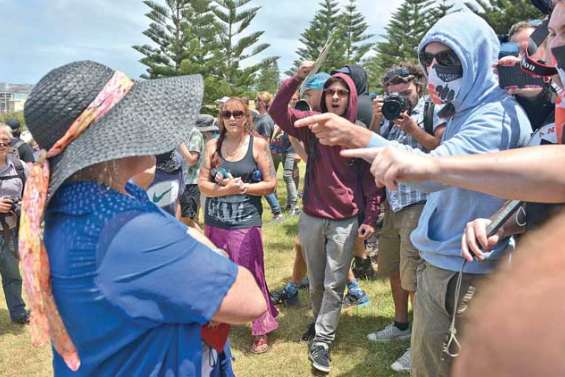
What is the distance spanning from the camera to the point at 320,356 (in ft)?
10.9

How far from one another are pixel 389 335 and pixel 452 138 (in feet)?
8.00

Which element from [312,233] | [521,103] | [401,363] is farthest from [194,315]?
[401,363]

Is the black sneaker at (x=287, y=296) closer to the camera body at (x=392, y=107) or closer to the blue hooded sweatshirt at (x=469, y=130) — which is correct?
the camera body at (x=392, y=107)

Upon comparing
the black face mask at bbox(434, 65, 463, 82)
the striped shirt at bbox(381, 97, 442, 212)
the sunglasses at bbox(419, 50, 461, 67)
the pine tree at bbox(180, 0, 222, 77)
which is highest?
the pine tree at bbox(180, 0, 222, 77)

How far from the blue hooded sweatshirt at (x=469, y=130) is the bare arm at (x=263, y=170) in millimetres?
1828

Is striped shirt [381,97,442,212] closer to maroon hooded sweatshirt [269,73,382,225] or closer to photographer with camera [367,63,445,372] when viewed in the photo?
photographer with camera [367,63,445,372]

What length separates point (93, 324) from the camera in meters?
1.20

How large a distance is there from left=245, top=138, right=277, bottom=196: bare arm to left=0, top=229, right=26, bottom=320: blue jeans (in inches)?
89.1

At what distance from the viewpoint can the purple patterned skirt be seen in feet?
12.0

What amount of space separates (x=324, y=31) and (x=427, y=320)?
3520 cm

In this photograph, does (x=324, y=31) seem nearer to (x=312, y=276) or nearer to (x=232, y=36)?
(x=232, y=36)

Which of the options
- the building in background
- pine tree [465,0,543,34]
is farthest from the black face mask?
the building in background

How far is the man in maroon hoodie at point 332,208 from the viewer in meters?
3.30

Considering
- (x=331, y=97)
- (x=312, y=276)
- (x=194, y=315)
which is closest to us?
(x=194, y=315)
